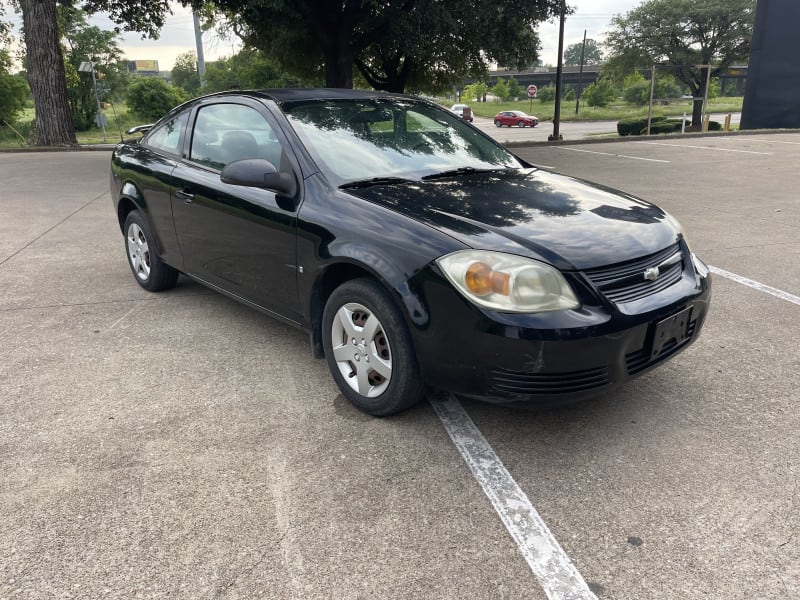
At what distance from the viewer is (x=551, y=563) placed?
2.16 metres

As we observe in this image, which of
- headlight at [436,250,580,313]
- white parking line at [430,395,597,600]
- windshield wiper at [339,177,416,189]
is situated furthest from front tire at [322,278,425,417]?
windshield wiper at [339,177,416,189]

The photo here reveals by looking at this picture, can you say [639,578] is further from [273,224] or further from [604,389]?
[273,224]

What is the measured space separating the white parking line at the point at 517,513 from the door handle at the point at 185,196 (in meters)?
2.12

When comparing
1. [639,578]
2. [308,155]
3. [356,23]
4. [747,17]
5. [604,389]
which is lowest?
[639,578]

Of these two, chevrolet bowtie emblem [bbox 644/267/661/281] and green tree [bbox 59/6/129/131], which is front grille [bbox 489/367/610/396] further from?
green tree [bbox 59/6/129/131]

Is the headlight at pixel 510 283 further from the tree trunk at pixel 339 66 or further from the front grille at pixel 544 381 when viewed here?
the tree trunk at pixel 339 66

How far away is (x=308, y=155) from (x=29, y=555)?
218 centimetres

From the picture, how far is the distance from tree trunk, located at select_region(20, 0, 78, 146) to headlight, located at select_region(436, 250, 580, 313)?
64.3 feet

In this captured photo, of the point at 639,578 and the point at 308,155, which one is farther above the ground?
the point at 308,155

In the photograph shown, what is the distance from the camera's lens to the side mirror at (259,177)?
128 inches

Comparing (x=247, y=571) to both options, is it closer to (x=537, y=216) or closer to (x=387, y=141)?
(x=537, y=216)

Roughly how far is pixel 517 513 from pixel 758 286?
12.2ft

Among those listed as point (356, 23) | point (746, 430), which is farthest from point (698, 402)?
point (356, 23)

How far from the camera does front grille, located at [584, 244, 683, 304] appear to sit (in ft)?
8.80
